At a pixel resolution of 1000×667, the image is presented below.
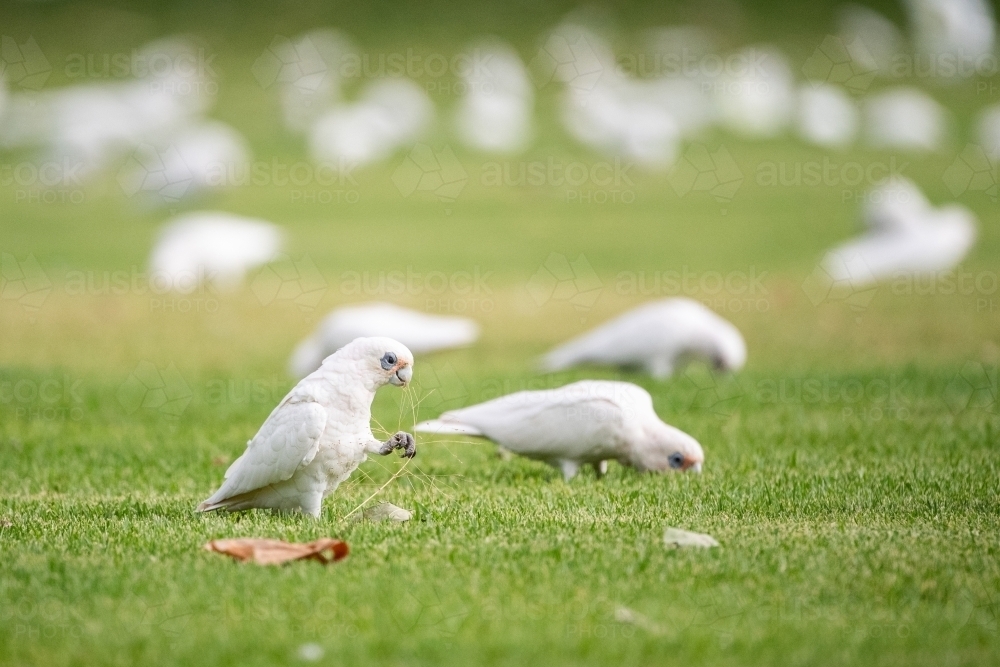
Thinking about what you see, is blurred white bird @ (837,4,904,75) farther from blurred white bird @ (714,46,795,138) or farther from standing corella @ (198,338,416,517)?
standing corella @ (198,338,416,517)

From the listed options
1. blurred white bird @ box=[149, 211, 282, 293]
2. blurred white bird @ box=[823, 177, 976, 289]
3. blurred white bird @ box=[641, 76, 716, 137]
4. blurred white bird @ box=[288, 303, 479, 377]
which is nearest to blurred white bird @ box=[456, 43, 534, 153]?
blurred white bird @ box=[641, 76, 716, 137]

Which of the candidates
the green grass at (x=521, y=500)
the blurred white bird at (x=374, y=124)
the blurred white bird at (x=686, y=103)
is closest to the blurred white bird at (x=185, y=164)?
the blurred white bird at (x=374, y=124)

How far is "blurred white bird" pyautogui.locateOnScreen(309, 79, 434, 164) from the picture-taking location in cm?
2222

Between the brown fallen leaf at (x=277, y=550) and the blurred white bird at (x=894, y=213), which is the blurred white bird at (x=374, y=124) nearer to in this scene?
the blurred white bird at (x=894, y=213)

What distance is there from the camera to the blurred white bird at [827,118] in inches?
901

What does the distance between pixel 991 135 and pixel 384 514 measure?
20.3 metres

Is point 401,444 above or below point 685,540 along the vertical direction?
above

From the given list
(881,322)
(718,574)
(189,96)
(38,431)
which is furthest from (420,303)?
(189,96)

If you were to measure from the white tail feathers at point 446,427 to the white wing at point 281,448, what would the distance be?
688 millimetres

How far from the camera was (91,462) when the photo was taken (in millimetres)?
5293

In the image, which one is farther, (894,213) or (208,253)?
(208,253)

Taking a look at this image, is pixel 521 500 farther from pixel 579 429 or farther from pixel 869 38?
pixel 869 38

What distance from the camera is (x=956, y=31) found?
88.9 feet

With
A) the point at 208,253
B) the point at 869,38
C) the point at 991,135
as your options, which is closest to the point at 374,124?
the point at 208,253
